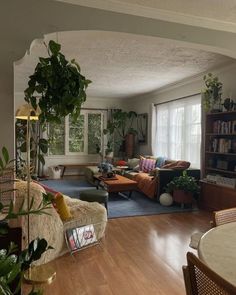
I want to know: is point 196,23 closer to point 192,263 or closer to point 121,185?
point 192,263

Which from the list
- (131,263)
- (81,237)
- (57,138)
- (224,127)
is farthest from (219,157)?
(57,138)

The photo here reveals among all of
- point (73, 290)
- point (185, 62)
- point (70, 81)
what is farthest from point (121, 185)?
point (70, 81)

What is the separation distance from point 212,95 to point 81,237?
11.4 feet

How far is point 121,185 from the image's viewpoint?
5160mm

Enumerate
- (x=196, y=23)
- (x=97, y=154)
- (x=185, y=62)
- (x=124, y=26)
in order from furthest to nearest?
(x=97, y=154) < (x=185, y=62) < (x=196, y=23) < (x=124, y=26)

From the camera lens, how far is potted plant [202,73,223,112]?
4826 mm

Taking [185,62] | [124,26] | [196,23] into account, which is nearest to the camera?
[124,26]

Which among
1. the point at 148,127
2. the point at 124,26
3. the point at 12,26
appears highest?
the point at 124,26

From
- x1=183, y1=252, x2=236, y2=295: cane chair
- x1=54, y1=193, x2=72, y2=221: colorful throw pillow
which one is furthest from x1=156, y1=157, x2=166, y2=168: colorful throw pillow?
x1=183, y1=252, x2=236, y2=295: cane chair

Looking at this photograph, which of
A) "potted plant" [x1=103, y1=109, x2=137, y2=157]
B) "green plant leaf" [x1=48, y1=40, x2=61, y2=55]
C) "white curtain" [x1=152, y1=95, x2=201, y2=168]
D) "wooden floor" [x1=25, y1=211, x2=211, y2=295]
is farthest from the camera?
"potted plant" [x1=103, y1=109, x2=137, y2=157]

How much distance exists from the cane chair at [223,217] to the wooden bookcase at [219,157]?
8.87 ft

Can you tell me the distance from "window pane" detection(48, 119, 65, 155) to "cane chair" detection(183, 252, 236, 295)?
7996 millimetres

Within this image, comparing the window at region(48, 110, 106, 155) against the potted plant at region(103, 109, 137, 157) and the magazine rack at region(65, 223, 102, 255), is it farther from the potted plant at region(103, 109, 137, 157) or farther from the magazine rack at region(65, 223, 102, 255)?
the magazine rack at region(65, 223, 102, 255)

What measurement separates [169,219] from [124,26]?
2.95 m
